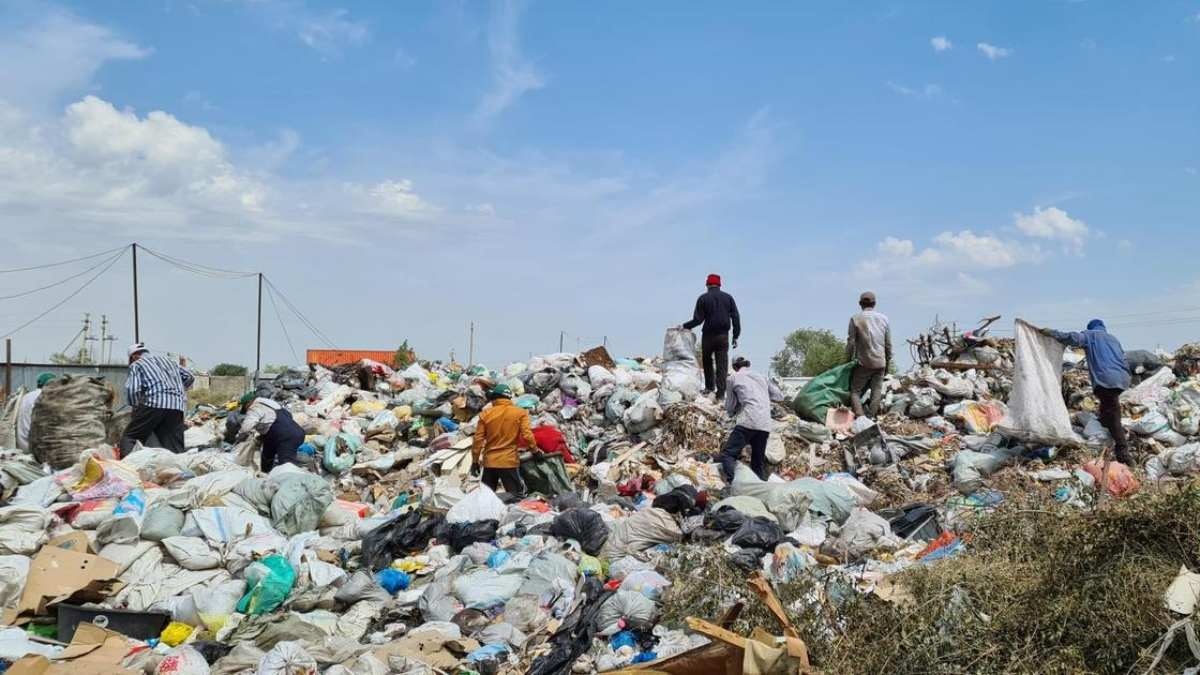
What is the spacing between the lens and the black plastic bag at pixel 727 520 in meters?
6.11

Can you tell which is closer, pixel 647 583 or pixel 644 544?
pixel 647 583

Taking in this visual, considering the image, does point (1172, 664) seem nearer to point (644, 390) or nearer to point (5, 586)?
point (5, 586)

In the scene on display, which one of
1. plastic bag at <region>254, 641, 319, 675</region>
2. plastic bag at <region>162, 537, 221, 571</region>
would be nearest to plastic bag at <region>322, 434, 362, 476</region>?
plastic bag at <region>162, 537, 221, 571</region>

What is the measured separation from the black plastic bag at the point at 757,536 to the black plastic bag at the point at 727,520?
11cm

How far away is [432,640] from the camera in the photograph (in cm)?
467

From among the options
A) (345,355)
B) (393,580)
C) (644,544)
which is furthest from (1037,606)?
(345,355)

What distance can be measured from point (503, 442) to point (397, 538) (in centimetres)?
165

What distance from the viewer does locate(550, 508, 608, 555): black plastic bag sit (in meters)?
5.98

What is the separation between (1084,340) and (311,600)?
6.69 metres

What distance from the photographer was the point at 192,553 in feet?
19.0

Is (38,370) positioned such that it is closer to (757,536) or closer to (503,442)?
(503,442)

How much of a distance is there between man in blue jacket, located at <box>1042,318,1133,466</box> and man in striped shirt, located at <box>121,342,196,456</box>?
27.1 ft

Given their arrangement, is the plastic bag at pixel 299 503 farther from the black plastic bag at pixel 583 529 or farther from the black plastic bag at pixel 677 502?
the black plastic bag at pixel 677 502

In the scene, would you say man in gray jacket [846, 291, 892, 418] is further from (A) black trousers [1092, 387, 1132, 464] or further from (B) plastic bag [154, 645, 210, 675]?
(B) plastic bag [154, 645, 210, 675]
